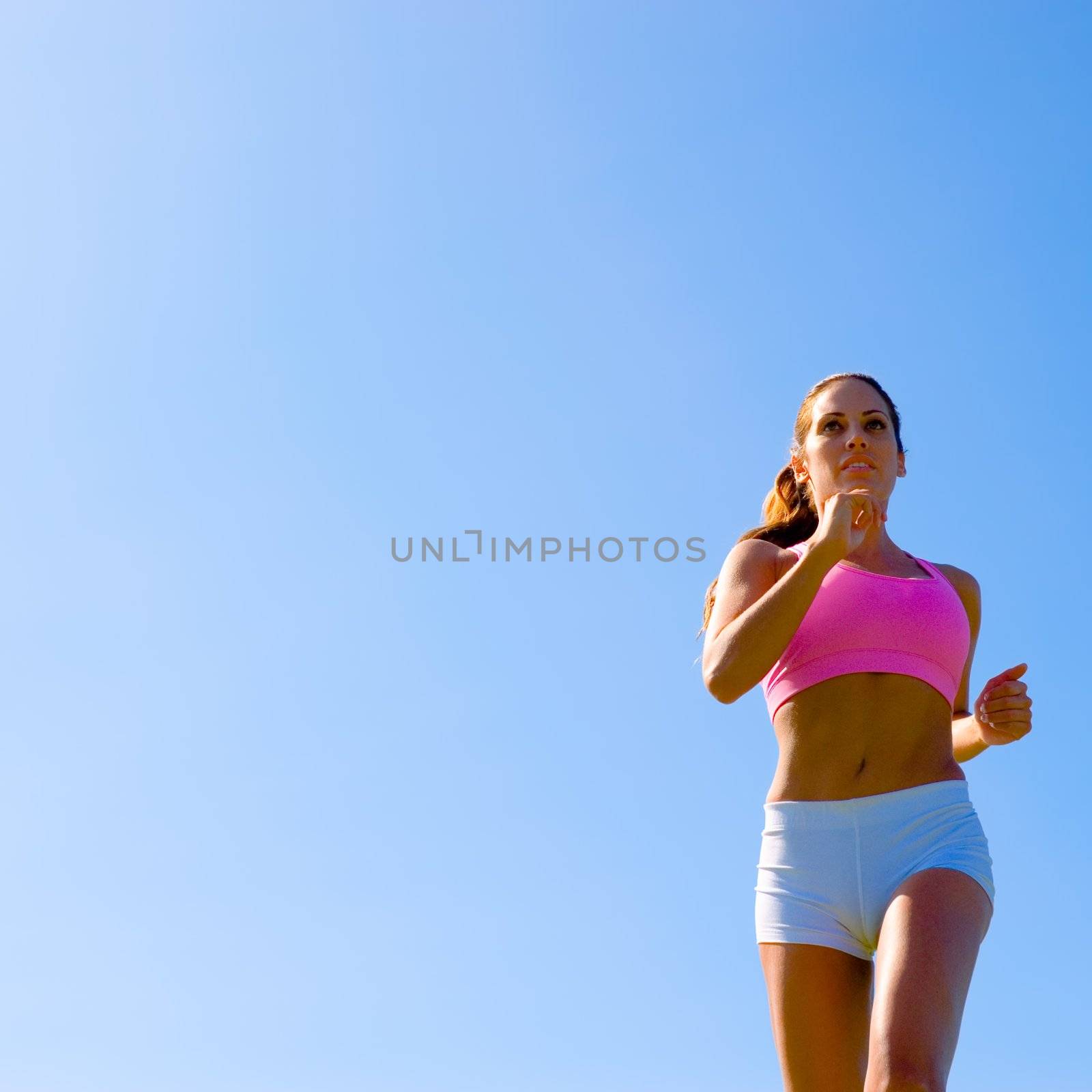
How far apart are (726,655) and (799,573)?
0.40 meters

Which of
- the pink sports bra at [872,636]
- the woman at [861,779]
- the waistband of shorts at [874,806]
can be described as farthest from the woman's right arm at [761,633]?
the waistband of shorts at [874,806]

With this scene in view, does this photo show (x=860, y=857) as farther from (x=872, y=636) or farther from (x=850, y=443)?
(x=850, y=443)

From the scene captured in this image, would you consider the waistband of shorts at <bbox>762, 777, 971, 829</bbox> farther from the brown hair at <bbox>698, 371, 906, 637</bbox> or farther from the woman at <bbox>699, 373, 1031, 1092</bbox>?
the brown hair at <bbox>698, 371, 906, 637</bbox>

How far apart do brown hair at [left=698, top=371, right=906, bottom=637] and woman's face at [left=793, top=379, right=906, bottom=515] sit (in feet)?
0.29

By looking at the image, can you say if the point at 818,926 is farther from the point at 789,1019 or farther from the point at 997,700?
the point at 997,700

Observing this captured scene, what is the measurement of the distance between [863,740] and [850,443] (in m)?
1.32

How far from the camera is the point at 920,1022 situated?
4.47 m

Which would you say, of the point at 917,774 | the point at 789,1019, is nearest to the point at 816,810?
the point at 917,774

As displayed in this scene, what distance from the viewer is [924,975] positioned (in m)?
4.59

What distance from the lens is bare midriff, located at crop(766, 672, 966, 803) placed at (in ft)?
17.2

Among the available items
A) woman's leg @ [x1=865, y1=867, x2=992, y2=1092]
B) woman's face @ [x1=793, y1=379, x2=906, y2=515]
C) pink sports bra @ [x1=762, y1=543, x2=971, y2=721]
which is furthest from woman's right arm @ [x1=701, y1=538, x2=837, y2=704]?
woman's leg @ [x1=865, y1=867, x2=992, y2=1092]

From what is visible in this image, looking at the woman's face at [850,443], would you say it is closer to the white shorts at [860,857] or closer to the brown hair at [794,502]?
the brown hair at [794,502]

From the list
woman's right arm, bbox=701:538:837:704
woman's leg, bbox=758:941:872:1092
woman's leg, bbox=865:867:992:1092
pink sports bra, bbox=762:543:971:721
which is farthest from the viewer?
pink sports bra, bbox=762:543:971:721

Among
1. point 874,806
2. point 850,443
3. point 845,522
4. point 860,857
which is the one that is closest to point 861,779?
point 874,806
